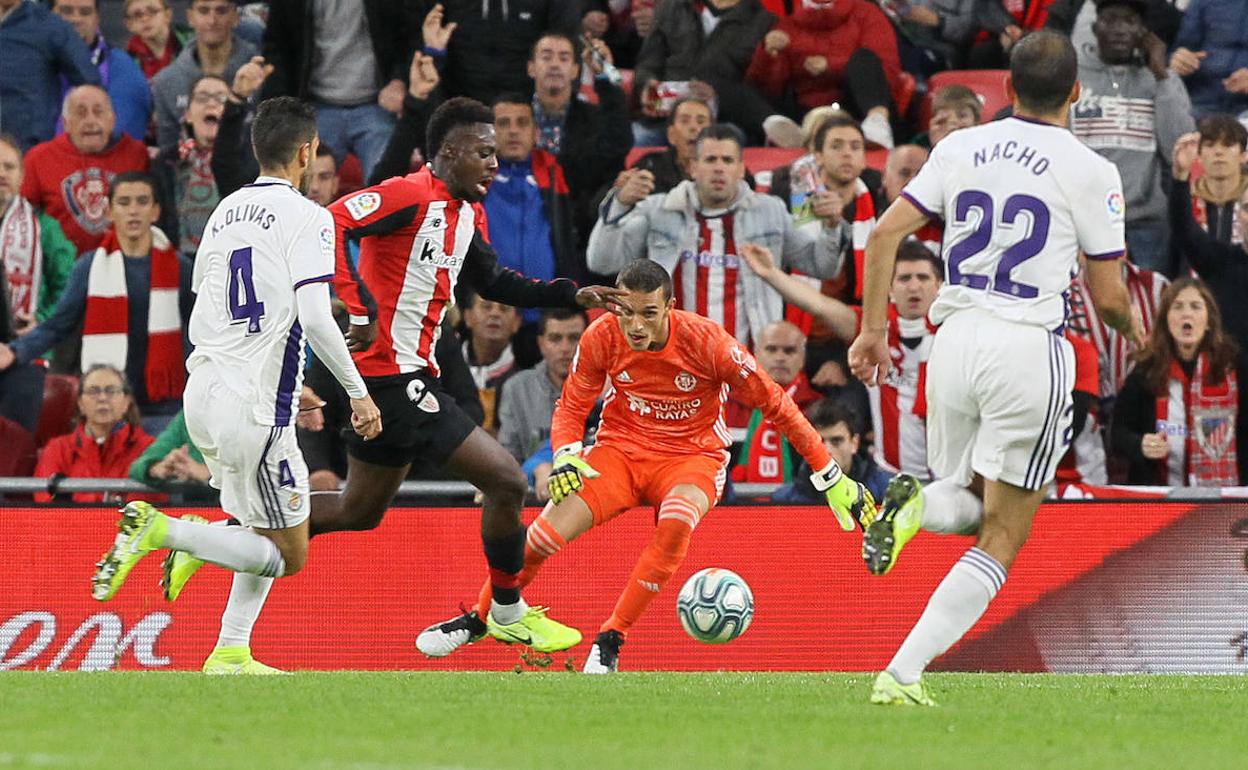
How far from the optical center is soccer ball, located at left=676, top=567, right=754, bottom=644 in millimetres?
9406

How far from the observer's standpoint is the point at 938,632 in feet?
22.7

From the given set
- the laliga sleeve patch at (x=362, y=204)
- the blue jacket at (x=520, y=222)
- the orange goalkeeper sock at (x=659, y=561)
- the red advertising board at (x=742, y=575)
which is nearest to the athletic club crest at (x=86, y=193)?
the blue jacket at (x=520, y=222)

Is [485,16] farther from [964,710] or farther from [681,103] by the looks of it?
[964,710]

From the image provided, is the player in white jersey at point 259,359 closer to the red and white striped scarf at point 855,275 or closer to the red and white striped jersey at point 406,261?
the red and white striped jersey at point 406,261

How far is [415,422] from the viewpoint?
9375 mm

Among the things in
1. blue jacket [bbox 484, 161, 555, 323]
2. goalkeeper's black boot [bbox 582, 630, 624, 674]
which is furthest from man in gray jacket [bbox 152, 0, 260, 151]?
goalkeeper's black boot [bbox 582, 630, 624, 674]

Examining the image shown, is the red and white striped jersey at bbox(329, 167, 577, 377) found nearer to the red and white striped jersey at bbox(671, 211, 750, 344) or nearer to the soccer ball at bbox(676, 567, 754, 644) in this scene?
the soccer ball at bbox(676, 567, 754, 644)

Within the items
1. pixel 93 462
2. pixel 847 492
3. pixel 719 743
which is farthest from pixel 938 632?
pixel 93 462

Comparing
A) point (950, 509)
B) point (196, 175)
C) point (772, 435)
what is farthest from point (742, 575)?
point (196, 175)

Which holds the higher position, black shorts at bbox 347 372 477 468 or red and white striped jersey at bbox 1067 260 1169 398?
black shorts at bbox 347 372 477 468

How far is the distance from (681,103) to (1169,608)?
15.9 ft

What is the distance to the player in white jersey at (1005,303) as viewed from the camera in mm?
7004

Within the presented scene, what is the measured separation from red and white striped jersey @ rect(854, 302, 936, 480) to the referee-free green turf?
3.77m

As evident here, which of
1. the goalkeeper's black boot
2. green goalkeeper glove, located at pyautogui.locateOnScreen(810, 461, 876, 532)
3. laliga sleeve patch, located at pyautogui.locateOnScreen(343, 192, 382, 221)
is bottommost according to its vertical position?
the goalkeeper's black boot
